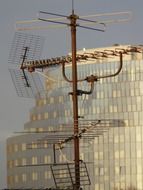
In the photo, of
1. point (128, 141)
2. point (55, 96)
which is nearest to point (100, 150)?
point (128, 141)

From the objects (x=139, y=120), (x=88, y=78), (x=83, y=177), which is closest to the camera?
(x=83, y=177)

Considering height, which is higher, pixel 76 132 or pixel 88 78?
pixel 88 78

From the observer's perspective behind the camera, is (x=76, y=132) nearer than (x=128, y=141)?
Yes

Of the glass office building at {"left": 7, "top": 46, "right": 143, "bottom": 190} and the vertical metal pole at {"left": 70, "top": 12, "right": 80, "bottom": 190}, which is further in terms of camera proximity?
the glass office building at {"left": 7, "top": 46, "right": 143, "bottom": 190}

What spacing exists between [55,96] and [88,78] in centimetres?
14318

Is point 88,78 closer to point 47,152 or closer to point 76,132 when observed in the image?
point 76,132

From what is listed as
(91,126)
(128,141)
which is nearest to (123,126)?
(128,141)

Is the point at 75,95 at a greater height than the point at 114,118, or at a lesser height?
greater

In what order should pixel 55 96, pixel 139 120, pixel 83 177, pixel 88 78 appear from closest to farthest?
1. pixel 83 177
2. pixel 88 78
3. pixel 139 120
4. pixel 55 96

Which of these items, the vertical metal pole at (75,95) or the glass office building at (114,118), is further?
the glass office building at (114,118)

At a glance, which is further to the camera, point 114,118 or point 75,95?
point 114,118

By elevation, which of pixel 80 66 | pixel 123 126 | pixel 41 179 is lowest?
pixel 41 179

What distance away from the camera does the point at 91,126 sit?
52.0 feet

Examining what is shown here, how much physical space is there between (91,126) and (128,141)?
136 m
